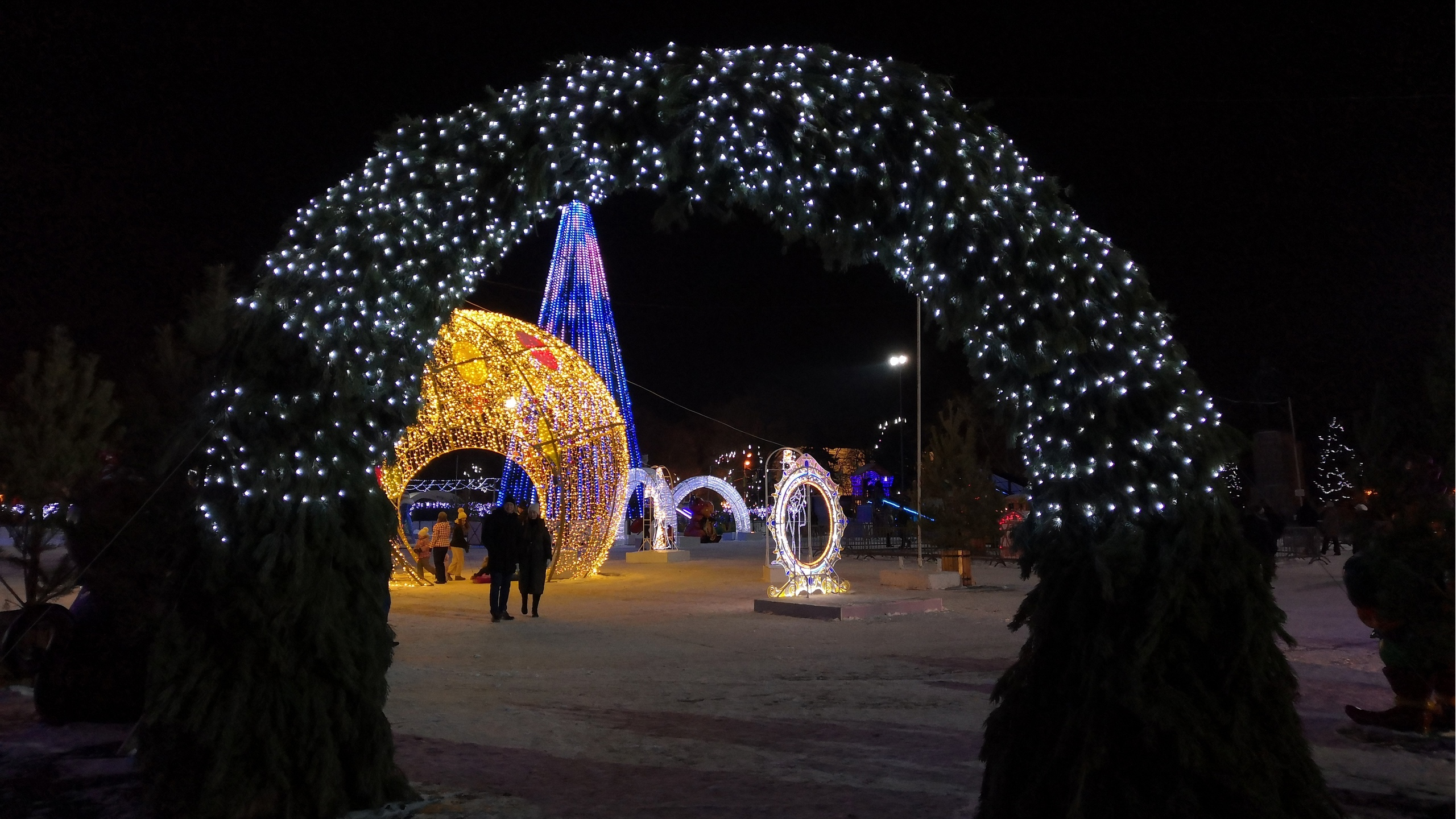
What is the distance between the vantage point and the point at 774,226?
5.39 metres

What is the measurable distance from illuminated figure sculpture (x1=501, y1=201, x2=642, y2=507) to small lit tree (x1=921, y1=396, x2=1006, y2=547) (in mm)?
12999

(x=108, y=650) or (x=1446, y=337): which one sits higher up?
(x=1446, y=337)

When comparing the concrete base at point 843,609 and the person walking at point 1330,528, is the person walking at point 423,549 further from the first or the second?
the person walking at point 1330,528

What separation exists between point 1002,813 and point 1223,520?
158 cm

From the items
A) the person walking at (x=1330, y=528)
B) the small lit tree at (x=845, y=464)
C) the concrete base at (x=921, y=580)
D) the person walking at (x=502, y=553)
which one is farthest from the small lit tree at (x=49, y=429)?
the small lit tree at (x=845, y=464)

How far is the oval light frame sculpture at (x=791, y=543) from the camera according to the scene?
1566 cm

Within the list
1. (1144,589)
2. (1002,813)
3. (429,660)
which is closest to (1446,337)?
(1144,589)

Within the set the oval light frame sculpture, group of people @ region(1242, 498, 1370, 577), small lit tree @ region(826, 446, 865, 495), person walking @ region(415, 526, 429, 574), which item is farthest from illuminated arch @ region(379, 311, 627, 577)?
small lit tree @ region(826, 446, 865, 495)

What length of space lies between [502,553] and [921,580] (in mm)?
7888

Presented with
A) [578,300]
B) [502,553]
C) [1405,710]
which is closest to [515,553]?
[502,553]

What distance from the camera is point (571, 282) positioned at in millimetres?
30906

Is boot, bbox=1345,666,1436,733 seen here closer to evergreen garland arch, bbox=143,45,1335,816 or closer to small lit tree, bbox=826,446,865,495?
evergreen garland arch, bbox=143,45,1335,816

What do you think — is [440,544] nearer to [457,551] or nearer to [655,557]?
[457,551]

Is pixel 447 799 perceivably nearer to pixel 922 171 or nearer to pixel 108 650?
pixel 108 650
